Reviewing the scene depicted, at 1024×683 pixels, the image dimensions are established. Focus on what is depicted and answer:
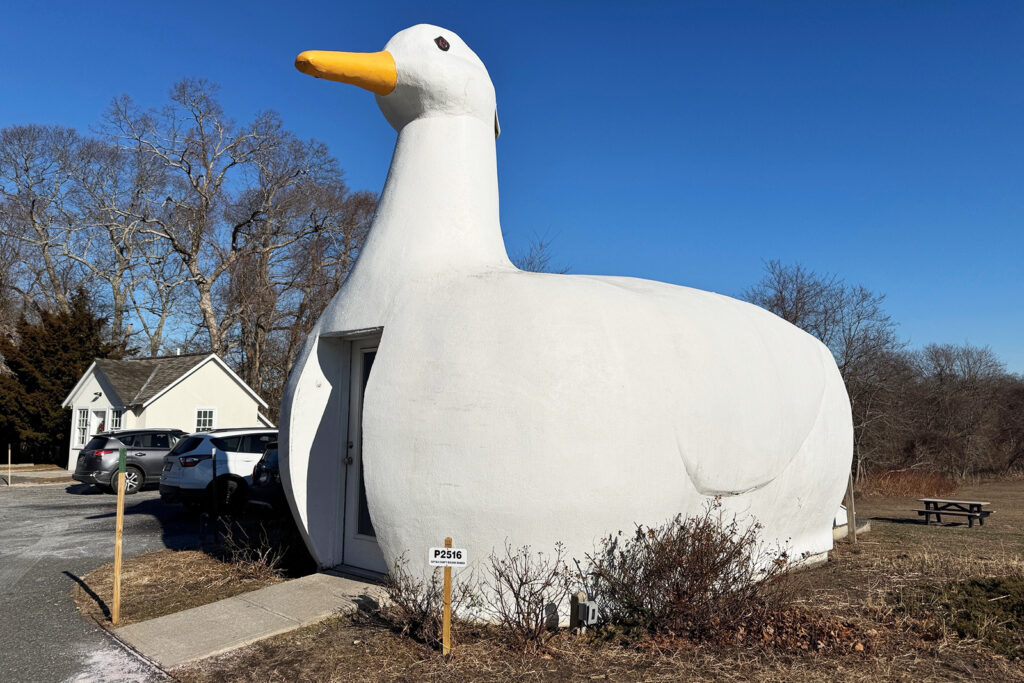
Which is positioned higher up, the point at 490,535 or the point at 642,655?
the point at 490,535

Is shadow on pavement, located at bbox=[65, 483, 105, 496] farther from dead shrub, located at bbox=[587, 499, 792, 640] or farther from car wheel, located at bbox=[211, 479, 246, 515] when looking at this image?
dead shrub, located at bbox=[587, 499, 792, 640]

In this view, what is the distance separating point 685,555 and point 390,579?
236 cm

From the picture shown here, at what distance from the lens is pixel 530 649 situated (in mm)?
4938

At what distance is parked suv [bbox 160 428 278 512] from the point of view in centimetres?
1278

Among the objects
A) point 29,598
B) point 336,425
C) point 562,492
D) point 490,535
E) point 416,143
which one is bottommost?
point 29,598

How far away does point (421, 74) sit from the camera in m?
6.95

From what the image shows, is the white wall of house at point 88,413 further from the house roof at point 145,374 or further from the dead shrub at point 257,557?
the dead shrub at point 257,557

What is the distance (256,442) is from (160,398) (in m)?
10.3

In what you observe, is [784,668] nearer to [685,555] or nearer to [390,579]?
[685,555]

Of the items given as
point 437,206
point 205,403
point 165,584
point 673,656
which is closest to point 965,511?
point 673,656

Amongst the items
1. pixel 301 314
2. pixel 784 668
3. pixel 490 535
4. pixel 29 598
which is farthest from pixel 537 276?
pixel 301 314

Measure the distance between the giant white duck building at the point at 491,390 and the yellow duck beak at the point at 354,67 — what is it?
2cm

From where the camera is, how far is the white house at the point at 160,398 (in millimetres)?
21953

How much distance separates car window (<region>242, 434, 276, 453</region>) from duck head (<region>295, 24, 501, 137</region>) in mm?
8598
